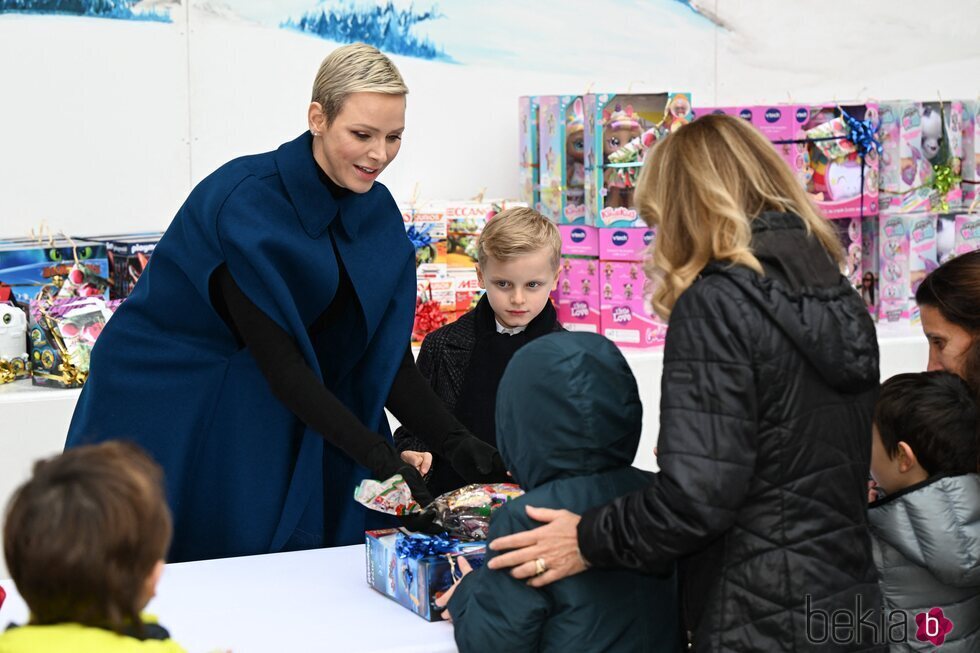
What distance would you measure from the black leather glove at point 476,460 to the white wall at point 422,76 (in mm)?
2114

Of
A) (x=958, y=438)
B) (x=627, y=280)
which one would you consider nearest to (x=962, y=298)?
(x=958, y=438)

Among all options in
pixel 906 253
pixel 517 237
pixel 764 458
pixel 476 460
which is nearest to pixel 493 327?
pixel 517 237

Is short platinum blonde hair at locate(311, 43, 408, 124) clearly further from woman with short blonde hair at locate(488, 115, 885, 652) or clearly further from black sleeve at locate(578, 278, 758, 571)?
black sleeve at locate(578, 278, 758, 571)

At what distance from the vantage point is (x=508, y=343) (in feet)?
9.03

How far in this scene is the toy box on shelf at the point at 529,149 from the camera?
399cm

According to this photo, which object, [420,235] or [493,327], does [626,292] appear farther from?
[493,327]

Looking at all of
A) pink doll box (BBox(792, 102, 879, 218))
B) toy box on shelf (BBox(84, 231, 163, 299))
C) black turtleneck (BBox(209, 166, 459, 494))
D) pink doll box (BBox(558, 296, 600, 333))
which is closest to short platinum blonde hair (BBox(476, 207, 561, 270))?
black turtleneck (BBox(209, 166, 459, 494))

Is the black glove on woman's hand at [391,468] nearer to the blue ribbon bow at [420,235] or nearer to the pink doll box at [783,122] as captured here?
the blue ribbon bow at [420,235]

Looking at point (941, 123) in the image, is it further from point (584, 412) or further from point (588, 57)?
point (584, 412)

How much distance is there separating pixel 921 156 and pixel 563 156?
1.38 m

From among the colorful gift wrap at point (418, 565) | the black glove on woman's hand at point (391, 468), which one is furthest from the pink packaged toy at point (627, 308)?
the colorful gift wrap at point (418, 565)

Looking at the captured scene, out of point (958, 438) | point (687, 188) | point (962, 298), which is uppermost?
point (687, 188)

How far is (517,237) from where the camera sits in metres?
2.70

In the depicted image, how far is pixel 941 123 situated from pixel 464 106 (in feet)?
5.90
